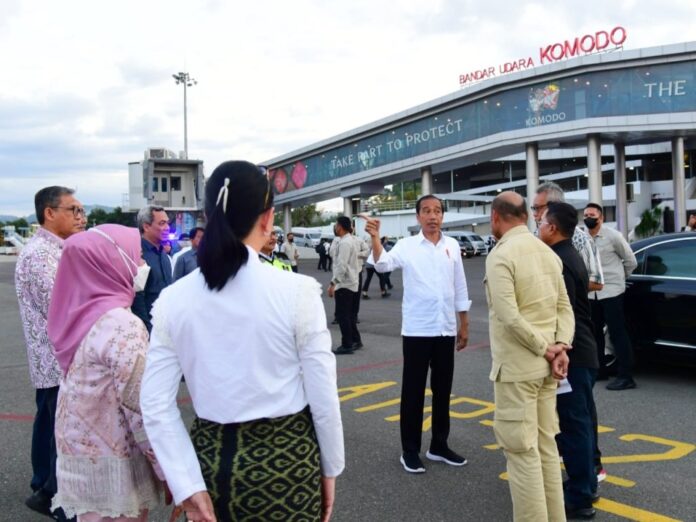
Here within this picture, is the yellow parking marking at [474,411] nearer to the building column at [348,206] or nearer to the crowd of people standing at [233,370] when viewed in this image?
the crowd of people standing at [233,370]

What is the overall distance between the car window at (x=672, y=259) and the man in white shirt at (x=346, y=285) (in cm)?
414

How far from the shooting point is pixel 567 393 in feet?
12.8

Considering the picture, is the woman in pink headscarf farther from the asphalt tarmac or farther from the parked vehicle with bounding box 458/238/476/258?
the parked vehicle with bounding box 458/238/476/258

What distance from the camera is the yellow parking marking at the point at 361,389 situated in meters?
6.72

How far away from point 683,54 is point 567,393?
3351 cm

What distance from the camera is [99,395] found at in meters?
2.58

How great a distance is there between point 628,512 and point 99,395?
3.12m

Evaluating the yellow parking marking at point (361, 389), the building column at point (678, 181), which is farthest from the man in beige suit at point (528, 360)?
the building column at point (678, 181)

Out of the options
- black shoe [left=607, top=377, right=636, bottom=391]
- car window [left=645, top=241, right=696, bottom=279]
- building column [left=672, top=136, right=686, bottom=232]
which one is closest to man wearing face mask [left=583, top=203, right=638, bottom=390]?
black shoe [left=607, top=377, right=636, bottom=391]

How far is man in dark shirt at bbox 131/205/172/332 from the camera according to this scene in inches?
249

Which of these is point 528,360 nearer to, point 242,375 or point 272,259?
point 272,259

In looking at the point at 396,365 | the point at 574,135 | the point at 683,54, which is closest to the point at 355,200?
the point at 574,135

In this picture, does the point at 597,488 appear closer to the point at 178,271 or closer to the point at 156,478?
the point at 156,478

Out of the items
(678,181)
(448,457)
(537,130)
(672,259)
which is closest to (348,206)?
(537,130)
